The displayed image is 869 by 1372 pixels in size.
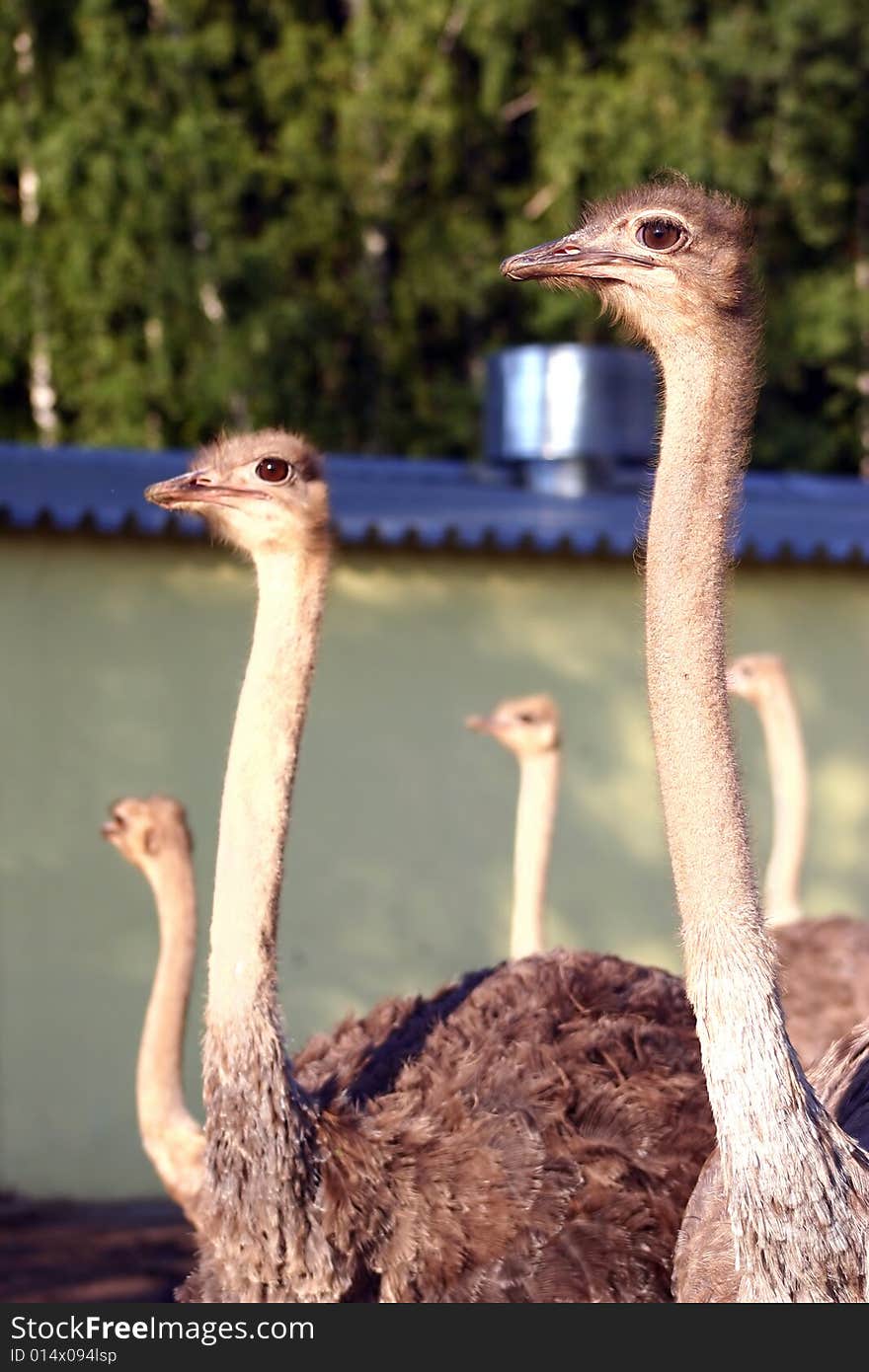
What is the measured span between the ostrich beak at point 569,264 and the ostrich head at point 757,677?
154 inches

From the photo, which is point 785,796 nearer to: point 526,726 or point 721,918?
point 526,726

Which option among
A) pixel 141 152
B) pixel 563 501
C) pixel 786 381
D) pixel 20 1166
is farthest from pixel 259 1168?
pixel 786 381

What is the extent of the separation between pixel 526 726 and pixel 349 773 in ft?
6.45

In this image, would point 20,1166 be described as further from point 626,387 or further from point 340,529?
point 626,387

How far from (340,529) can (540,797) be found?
219 centimetres

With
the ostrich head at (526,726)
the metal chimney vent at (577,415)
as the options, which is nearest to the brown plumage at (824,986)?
the ostrich head at (526,726)

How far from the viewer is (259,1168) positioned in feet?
10.5

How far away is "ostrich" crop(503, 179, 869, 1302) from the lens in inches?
100

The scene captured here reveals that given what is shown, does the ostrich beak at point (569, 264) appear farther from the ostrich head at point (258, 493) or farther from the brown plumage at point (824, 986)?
the brown plumage at point (824, 986)

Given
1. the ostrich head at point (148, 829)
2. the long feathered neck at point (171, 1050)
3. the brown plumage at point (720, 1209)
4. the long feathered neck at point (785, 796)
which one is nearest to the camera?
the brown plumage at point (720, 1209)

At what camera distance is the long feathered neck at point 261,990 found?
10.5 ft

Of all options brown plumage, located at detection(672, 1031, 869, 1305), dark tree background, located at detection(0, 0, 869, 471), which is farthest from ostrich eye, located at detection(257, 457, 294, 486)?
dark tree background, located at detection(0, 0, 869, 471)

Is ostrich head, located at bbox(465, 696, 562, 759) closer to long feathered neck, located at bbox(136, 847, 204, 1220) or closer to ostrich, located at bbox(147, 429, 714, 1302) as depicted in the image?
long feathered neck, located at bbox(136, 847, 204, 1220)

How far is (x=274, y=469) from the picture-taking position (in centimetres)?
358
